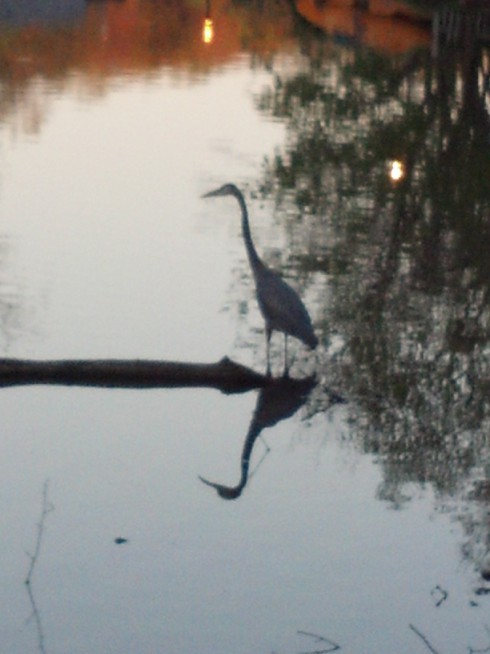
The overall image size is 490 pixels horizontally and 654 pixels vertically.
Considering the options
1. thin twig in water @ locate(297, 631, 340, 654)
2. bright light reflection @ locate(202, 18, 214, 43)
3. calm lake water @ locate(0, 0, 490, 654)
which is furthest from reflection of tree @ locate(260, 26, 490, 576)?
bright light reflection @ locate(202, 18, 214, 43)

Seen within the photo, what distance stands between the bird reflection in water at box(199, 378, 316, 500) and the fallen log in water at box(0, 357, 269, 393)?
1.13 ft

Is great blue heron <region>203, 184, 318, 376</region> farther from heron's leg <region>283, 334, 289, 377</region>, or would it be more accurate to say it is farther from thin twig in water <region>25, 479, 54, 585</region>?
thin twig in water <region>25, 479, 54, 585</region>

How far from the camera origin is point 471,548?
28.6ft

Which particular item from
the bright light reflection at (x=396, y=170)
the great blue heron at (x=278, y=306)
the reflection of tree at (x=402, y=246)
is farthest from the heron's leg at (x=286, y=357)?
the bright light reflection at (x=396, y=170)

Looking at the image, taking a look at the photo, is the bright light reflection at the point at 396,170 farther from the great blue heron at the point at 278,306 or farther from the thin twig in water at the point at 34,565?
the thin twig in water at the point at 34,565

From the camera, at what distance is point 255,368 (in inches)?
475

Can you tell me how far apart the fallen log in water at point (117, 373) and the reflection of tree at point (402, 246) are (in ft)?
3.69

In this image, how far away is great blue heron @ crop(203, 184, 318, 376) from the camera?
1174cm

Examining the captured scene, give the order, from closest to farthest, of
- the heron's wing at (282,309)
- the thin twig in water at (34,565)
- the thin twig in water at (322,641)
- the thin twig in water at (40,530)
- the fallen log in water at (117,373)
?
the thin twig in water at (322,641) < the thin twig in water at (34,565) < the thin twig in water at (40,530) < the fallen log in water at (117,373) < the heron's wing at (282,309)

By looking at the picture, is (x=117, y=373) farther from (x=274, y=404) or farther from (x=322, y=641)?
(x=322, y=641)

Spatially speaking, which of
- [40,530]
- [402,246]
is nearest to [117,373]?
[40,530]

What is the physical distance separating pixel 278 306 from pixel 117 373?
1.49m

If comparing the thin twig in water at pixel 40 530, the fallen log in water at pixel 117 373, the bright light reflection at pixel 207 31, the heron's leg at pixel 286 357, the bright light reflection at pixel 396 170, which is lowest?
the bright light reflection at pixel 207 31

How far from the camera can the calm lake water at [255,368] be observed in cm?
781
